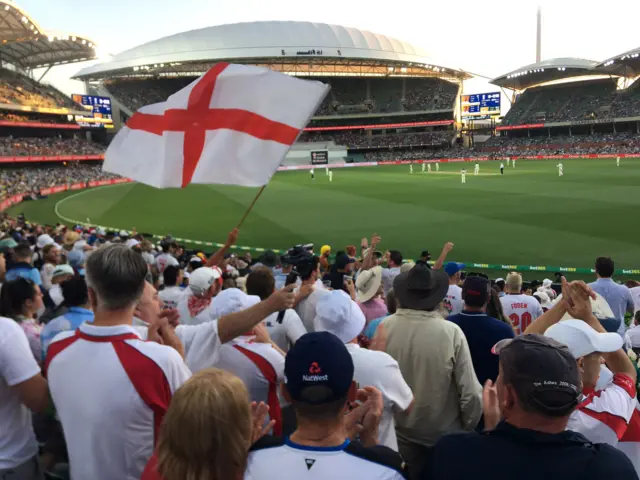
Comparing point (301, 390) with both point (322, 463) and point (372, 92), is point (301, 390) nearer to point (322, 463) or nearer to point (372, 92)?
point (322, 463)

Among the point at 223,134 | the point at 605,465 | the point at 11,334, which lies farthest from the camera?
the point at 223,134

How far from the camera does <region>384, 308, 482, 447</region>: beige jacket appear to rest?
11.9 feet

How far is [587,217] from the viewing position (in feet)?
74.5

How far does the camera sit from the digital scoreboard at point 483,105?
99625mm

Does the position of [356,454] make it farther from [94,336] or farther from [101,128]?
[101,128]

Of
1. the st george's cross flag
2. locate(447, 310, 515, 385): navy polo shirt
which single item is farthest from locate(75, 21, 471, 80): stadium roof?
locate(447, 310, 515, 385): navy polo shirt

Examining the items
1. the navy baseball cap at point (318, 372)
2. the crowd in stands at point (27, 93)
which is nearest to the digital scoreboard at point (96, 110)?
the crowd in stands at point (27, 93)

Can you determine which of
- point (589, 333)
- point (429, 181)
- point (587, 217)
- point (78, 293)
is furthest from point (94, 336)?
point (429, 181)

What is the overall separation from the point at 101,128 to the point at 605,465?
331 feet

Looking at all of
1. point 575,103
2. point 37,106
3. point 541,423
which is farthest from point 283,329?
point 575,103

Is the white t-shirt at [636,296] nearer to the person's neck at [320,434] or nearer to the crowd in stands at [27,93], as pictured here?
the person's neck at [320,434]

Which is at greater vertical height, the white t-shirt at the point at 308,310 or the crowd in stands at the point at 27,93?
Answer: the crowd in stands at the point at 27,93

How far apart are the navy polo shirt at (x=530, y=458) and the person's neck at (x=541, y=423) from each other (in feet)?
0.11

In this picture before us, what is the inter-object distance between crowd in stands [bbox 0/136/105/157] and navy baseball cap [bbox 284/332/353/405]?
217 feet
